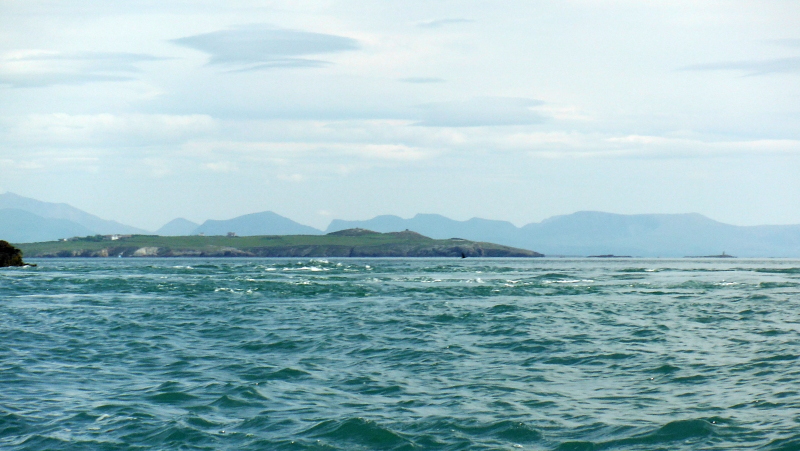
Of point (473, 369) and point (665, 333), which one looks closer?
point (473, 369)

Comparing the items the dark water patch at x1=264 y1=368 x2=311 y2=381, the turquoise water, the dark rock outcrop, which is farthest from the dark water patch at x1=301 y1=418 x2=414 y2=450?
the dark rock outcrop

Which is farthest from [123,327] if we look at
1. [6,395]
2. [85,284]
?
[85,284]

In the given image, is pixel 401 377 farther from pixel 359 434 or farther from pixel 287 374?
pixel 359 434

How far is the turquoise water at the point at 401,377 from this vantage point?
57.1 ft

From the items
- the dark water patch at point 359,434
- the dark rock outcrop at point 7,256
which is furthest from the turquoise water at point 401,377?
the dark rock outcrop at point 7,256

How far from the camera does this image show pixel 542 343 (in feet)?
105

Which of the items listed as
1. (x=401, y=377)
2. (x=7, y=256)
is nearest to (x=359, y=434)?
(x=401, y=377)

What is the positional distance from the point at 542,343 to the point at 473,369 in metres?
6.83

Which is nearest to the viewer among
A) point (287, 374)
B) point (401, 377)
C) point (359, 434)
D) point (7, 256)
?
point (359, 434)

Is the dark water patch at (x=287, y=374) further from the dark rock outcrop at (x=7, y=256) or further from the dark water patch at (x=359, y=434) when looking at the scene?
the dark rock outcrop at (x=7, y=256)

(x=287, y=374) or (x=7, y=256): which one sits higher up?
(x=7, y=256)

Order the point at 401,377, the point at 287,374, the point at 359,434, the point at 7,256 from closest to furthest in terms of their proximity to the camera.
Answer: the point at 359,434 → the point at 401,377 → the point at 287,374 → the point at 7,256

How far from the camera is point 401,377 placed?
970 inches

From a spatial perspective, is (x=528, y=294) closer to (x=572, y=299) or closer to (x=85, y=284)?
(x=572, y=299)
